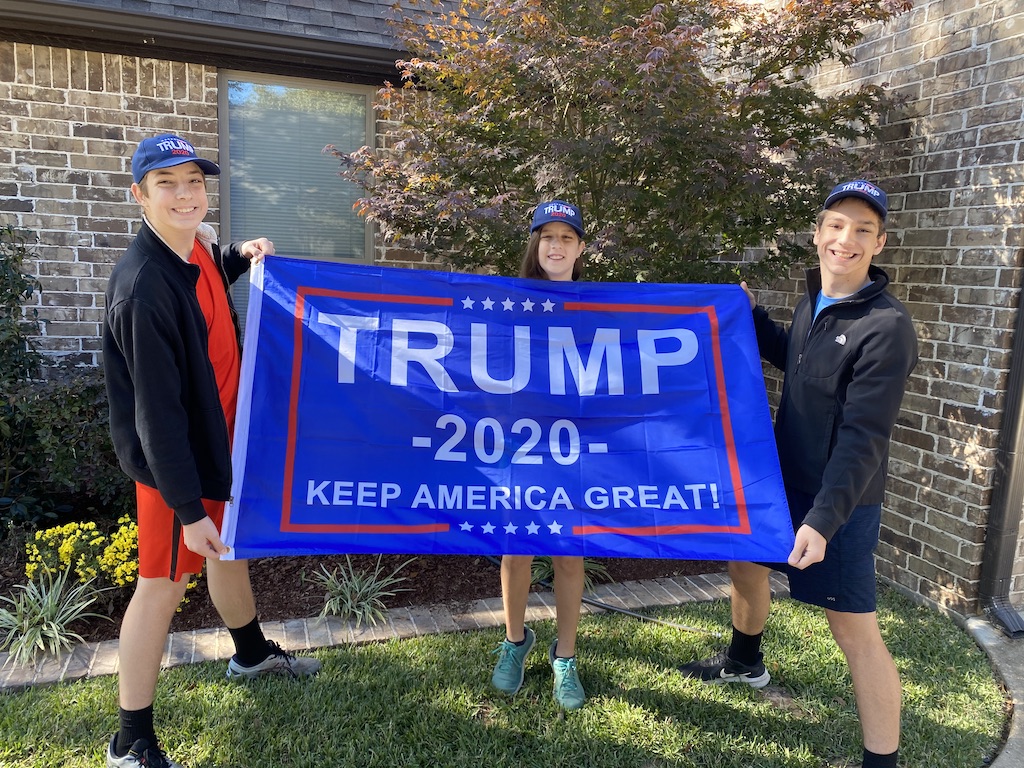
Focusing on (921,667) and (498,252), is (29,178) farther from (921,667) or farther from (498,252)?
(921,667)

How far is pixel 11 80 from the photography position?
461 centimetres

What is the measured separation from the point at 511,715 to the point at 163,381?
1.78m

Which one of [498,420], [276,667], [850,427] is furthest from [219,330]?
[850,427]

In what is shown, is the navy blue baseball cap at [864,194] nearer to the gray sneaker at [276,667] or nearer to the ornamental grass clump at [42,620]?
the gray sneaker at [276,667]

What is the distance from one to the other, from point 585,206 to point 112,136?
3.37 m

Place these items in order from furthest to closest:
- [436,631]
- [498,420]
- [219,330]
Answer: [436,631], [498,420], [219,330]

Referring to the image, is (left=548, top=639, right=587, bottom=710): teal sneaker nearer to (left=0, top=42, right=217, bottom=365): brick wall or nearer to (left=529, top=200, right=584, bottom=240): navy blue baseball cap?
(left=529, top=200, right=584, bottom=240): navy blue baseball cap

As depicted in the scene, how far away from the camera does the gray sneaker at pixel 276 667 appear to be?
2.86 m

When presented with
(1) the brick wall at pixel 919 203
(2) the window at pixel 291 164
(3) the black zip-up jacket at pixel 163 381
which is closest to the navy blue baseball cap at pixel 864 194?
(1) the brick wall at pixel 919 203

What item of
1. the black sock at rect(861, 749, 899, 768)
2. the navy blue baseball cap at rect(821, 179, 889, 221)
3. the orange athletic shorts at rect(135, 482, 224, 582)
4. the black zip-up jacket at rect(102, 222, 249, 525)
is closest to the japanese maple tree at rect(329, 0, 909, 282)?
the navy blue baseball cap at rect(821, 179, 889, 221)

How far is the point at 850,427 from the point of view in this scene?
85.9 inches

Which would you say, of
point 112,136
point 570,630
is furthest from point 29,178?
point 570,630

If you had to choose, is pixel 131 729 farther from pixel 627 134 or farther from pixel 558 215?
pixel 627 134

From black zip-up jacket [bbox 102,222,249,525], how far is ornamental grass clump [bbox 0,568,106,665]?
1368 mm
